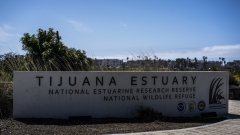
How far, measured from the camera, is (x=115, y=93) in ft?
32.8

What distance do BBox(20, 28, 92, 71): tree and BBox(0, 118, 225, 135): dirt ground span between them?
3.49 metres

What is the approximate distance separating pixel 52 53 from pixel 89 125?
17.7 ft

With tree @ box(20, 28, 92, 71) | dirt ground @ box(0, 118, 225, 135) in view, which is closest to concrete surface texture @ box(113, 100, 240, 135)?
dirt ground @ box(0, 118, 225, 135)

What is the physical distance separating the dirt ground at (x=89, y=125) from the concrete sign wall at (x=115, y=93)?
47 centimetres

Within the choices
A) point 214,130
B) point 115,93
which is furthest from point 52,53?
point 214,130

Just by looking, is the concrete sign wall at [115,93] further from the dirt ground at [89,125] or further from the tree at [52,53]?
the tree at [52,53]

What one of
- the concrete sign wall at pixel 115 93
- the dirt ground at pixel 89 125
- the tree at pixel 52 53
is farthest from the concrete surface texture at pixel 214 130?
the tree at pixel 52 53

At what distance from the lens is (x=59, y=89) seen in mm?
9469

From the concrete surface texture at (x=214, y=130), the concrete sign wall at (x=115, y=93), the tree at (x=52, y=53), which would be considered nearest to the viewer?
the concrete surface texture at (x=214, y=130)

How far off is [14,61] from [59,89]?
3.52 m

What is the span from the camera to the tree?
1244 cm

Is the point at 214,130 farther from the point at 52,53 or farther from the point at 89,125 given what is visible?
the point at 52,53

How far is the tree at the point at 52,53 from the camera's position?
12438mm

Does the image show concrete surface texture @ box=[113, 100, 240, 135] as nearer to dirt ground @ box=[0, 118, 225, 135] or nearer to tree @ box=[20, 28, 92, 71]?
dirt ground @ box=[0, 118, 225, 135]
